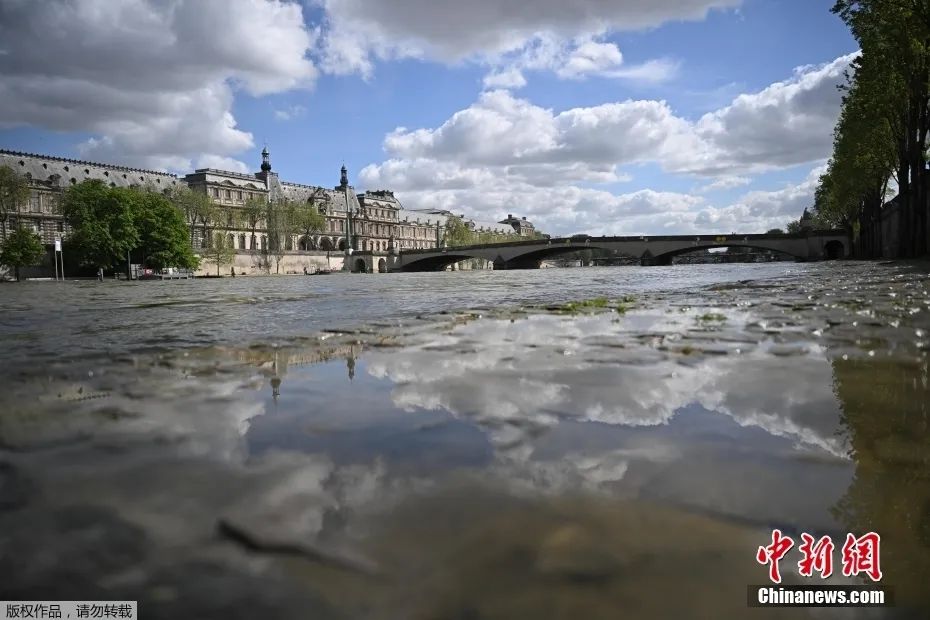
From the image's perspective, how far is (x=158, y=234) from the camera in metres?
68.9

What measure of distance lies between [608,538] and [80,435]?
7.32 feet

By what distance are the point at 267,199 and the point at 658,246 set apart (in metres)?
74.4

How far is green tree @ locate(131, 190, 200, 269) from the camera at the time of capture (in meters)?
68.9

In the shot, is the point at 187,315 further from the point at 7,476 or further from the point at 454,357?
the point at 7,476

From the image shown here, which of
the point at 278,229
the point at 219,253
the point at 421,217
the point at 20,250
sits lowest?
the point at 219,253

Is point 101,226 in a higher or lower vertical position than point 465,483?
higher

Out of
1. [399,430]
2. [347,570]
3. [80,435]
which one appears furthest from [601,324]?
[347,570]

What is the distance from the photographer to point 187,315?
10141 mm

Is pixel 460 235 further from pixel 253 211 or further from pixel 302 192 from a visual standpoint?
pixel 253 211

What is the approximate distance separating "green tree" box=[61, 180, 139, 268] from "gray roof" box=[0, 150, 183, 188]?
1645cm

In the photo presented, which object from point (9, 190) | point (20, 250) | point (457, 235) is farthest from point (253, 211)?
point (457, 235)

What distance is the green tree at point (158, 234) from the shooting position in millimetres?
68875

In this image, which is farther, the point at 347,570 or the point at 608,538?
the point at 608,538

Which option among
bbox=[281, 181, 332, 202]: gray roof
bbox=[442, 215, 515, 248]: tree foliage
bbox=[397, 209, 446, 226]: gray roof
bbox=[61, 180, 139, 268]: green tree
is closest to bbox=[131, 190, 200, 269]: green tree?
bbox=[61, 180, 139, 268]: green tree
